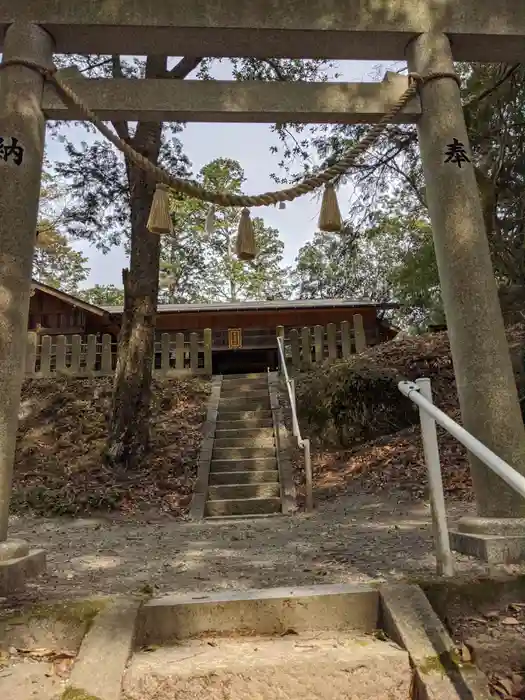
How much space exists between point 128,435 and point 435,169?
6.08 meters

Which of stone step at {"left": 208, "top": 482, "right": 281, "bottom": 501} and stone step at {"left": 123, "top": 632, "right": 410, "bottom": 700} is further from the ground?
stone step at {"left": 208, "top": 482, "right": 281, "bottom": 501}

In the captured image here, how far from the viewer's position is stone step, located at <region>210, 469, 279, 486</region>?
732 centimetres

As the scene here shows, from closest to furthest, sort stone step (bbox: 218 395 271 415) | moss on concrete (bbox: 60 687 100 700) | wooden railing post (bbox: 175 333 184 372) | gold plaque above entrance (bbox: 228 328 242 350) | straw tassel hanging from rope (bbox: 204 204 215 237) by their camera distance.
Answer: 1. moss on concrete (bbox: 60 687 100 700)
2. straw tassel hanging from rope (bbox: 204 204 215 237)
3. stone step (bbox: 218 395 271 415)
4. wooden railing post (bbox: 175 333 184 372)
5. gold plaque above entrance (bbox: 228 328 242 350)

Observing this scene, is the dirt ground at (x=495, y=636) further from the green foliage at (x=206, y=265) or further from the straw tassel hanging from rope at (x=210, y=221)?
the green foliage at (x=206, y=265)

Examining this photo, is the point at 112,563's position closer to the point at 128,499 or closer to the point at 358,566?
the point at 358,566

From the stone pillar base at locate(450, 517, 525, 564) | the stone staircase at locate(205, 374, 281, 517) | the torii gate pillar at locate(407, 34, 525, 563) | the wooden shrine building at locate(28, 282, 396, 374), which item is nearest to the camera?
the stone pillar base at locate(450, 517, 525, 564)

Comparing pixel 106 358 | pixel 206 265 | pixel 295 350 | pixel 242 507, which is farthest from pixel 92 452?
pixel 206 265

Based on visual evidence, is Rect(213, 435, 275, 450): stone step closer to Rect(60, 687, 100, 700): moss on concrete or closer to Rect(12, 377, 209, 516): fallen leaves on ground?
Rect(12, 377, 209, 516): fallen leaves on ground

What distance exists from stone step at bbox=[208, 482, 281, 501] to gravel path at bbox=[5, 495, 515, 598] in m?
0.93

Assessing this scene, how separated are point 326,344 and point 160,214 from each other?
8.71 meters

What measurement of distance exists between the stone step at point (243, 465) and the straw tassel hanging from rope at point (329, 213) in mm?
4460

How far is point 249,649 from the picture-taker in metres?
2.16

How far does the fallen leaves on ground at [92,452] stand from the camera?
682cm

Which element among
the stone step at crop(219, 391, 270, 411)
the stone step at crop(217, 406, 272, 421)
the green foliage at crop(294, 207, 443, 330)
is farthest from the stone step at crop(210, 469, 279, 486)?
the green foliage at crop(294, 207, 443, 330)
